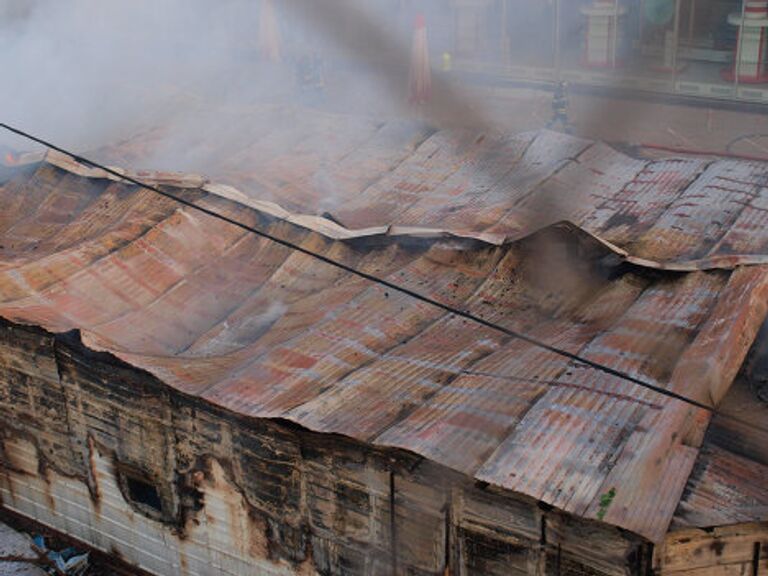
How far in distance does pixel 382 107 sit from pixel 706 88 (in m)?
3.93

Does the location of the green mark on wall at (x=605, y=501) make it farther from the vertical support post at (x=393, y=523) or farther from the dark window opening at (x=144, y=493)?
the dark window opening at (x=144, y=493)

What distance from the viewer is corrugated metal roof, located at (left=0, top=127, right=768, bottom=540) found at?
4.64m

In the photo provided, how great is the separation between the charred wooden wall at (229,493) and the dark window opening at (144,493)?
0.01 metres

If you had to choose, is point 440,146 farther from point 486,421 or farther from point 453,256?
point 486,421

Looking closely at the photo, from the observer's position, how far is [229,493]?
5.50 metres

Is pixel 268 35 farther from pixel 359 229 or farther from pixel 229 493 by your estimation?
pixel 229 493

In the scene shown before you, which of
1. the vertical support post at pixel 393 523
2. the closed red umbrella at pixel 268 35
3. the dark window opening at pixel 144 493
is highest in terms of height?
the closed red umbrella at pixel 268 35

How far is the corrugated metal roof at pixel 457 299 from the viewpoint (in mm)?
4637

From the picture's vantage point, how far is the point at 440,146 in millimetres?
8820

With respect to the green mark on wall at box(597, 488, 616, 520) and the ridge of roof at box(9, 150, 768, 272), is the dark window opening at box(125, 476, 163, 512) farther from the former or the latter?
the green mark on wall at box(597, 488, 616, 520)

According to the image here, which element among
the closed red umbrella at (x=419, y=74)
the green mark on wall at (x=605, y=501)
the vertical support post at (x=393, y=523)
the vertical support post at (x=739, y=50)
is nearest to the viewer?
the green mark on wall at (x=605, y=501)

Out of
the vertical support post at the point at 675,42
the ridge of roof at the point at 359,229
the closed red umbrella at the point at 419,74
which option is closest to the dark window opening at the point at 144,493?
the ridge of roof at the point at 359,229

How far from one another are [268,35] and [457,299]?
345 inches

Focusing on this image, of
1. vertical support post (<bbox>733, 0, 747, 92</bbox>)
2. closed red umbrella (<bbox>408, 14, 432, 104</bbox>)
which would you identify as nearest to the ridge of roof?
closed red umbrella (<bbox>408, 14, 432, 104</bbox>)
